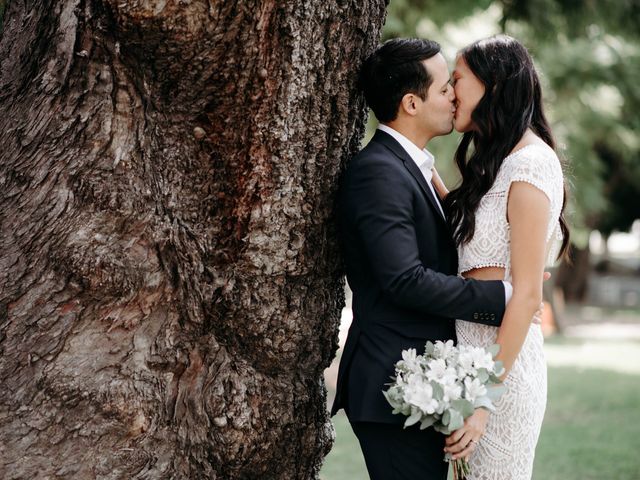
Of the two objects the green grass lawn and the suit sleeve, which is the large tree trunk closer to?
the suit sleeve

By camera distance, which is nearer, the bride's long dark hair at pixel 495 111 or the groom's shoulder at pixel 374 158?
the groom's shoulder at pixel 374 158

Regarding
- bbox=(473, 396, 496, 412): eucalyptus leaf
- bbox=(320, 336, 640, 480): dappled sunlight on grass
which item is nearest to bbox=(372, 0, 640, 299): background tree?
bbox=(473, 396, 496, 412): eucalyptus leaf

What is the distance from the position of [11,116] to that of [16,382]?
1045 mm

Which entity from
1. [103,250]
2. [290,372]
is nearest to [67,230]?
[103,250]

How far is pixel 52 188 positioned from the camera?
319 centimetres

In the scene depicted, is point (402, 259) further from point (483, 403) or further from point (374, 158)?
point (483, 403)

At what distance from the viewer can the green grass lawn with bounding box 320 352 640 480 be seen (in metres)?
8.14

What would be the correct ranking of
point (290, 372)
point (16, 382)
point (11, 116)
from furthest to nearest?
point (290, 372) → point (11, 116) → point (16, 382)

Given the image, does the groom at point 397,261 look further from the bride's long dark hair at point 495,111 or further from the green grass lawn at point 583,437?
the green grass lawn at point 583,437

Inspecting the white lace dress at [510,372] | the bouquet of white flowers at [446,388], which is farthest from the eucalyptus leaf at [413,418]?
the white lace dress at [510,372]

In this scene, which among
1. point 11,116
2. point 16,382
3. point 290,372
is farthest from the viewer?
point 290,372

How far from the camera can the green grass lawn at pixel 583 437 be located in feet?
26.7

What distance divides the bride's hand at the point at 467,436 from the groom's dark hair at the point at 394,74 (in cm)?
130

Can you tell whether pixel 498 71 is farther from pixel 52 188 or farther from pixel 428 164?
pixel 52 188
